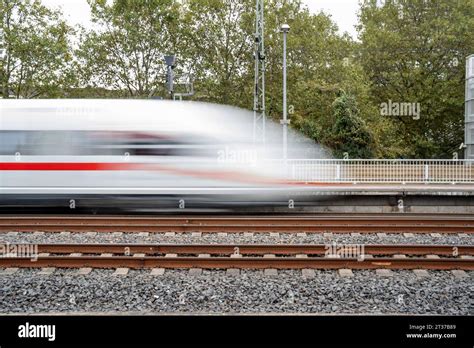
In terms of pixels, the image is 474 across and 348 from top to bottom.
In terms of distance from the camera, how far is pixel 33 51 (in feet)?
111

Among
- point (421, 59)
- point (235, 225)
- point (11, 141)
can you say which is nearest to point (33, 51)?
point (11, 141)

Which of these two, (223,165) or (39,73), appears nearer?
(223,165)

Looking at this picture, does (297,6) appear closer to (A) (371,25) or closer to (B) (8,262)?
(A) (371,25)

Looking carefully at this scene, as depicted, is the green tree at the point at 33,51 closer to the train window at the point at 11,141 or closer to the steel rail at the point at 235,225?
the train window at the point at 11,141

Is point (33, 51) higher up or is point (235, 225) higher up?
point (33, 51)

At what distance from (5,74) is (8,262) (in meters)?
28.2

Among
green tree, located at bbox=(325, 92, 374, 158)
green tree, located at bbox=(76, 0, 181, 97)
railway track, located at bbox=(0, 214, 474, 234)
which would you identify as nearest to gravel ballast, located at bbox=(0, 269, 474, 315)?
railway track, located at bbox=(0, 214, 474, 234)

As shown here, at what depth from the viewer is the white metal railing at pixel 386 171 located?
1973 centimetres

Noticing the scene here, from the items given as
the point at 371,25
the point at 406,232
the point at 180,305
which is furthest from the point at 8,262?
the point at 371,25

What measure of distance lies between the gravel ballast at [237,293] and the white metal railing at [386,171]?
443 inches

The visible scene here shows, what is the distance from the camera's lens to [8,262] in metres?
9.04

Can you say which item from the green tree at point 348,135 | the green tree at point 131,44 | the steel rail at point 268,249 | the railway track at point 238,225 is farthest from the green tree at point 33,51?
the steel rail at point 268,249

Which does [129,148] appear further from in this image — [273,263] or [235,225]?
[273,263]

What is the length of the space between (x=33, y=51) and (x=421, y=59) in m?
23.9
